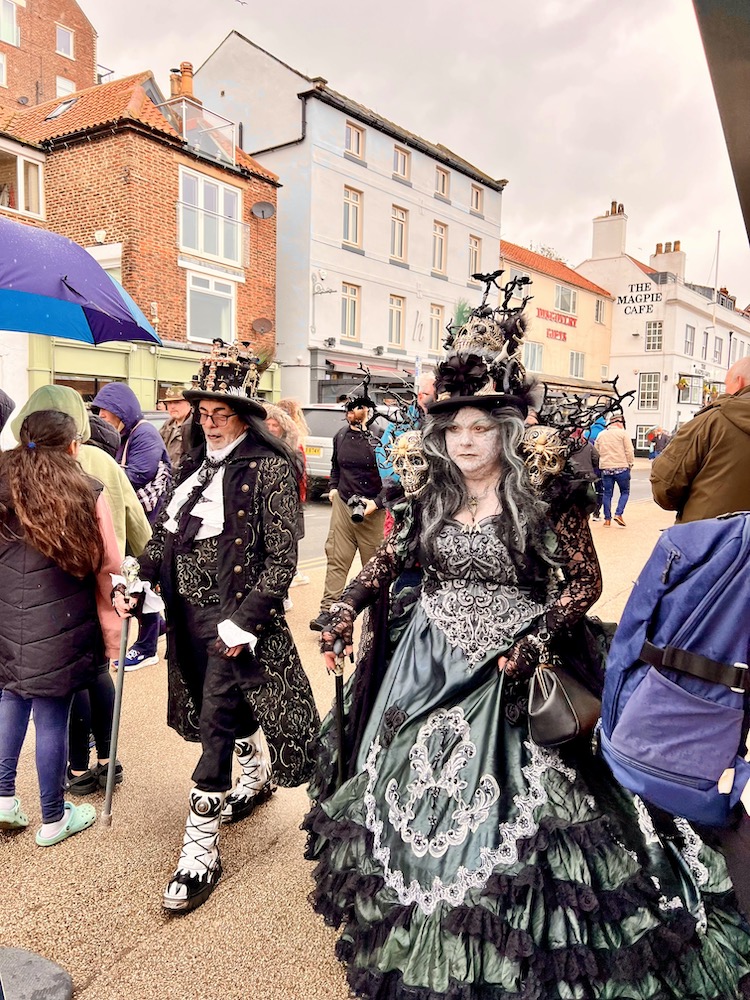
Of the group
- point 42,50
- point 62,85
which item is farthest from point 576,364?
point 42,50

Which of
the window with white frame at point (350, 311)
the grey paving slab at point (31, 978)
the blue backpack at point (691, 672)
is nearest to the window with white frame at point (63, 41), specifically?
the window with white frame at point (350, 311)

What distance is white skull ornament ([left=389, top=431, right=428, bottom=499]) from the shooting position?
2637 mm

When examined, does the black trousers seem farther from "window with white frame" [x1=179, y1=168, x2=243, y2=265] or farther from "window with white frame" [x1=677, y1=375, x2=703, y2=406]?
"window with white frame" [x1=677, y1=375, x2=703, y2=406]

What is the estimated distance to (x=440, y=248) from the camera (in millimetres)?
24172

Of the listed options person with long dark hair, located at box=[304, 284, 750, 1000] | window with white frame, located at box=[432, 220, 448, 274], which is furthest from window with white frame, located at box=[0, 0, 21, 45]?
person with long dark hair, located at box=[304, 284, 750, 1000]

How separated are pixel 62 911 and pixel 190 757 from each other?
117 cm

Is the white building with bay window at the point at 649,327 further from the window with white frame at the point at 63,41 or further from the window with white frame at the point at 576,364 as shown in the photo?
the window with white frame at the point at 63,41

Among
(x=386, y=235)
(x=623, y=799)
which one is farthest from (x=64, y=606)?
(x=386, y=235)

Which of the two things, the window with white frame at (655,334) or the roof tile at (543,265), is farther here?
the window with white frame at (655,334)

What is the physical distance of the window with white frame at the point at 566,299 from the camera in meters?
32.5

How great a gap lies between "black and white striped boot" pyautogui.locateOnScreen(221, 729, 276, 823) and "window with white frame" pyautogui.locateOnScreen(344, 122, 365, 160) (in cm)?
2066

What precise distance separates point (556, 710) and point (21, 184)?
18305mm

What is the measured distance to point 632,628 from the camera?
4.81 feet

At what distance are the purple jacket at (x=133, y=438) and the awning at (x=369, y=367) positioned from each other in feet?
48.4
